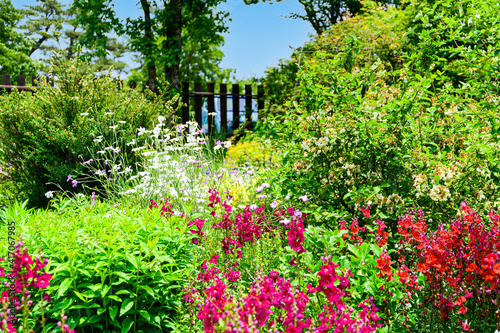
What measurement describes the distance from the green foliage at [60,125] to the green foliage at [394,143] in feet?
11.9

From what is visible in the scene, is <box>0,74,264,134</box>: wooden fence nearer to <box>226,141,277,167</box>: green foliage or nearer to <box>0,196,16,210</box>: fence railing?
<box>226,141,277,167</box>: green foliage

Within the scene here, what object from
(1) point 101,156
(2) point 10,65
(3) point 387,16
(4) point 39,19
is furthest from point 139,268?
(4) point 39,19

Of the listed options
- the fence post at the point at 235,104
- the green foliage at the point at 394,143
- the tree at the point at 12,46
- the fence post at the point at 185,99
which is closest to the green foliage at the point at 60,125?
the green foliage at the point at 394,143

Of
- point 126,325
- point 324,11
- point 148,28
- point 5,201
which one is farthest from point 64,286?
point 324,11

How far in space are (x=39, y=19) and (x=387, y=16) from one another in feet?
84.2

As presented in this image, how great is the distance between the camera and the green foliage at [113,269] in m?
2.63

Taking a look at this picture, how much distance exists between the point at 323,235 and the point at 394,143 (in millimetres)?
1339

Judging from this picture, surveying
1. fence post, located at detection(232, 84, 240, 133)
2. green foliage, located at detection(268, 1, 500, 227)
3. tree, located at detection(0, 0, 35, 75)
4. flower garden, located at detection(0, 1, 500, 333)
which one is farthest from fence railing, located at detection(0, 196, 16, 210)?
tree, located at detection(0, 0, 35, 75)

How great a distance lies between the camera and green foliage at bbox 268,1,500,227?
3551 mm

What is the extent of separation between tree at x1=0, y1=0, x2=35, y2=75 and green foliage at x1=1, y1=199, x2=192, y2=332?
76.8 feet

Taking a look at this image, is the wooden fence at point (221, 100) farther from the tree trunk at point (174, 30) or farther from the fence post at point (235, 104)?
the tree trunk at point (174, 30)

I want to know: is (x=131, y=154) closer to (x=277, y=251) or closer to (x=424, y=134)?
(x=277, y=251)

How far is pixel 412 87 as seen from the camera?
12.5 ft

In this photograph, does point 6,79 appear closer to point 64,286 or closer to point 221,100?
point 221,100
